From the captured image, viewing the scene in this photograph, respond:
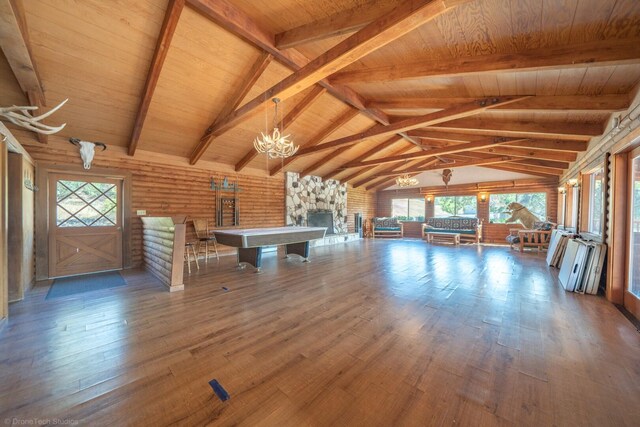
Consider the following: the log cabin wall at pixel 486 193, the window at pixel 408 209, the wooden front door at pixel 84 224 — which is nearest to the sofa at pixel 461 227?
the log cabin wall at pixel 486 193

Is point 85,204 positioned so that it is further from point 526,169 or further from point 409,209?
point 526,169

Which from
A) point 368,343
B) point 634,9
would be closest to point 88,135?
point 368,343

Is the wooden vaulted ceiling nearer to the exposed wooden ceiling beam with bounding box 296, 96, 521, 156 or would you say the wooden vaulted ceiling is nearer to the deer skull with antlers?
the exposed wooden ceiling beam with bounding box 296, 96, 521, 156

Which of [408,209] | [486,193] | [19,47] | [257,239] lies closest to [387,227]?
[408,209]

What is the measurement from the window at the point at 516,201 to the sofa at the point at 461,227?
0.89 meters

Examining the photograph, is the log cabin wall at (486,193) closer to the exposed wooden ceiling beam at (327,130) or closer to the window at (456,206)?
the window at (456,206)

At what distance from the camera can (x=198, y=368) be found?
1891mm

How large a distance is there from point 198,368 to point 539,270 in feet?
21.3

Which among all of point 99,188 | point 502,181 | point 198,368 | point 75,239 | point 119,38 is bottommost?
point 198,368

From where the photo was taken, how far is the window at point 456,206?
1101 centimetres

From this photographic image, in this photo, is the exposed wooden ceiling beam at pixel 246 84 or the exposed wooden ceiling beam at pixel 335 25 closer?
the exposed wooden ceiling beam at pixel 335 25

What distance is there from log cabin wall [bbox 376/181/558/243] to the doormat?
11.5 m

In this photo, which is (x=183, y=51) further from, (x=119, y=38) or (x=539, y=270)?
(x=539, y=270)

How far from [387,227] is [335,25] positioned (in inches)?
394
